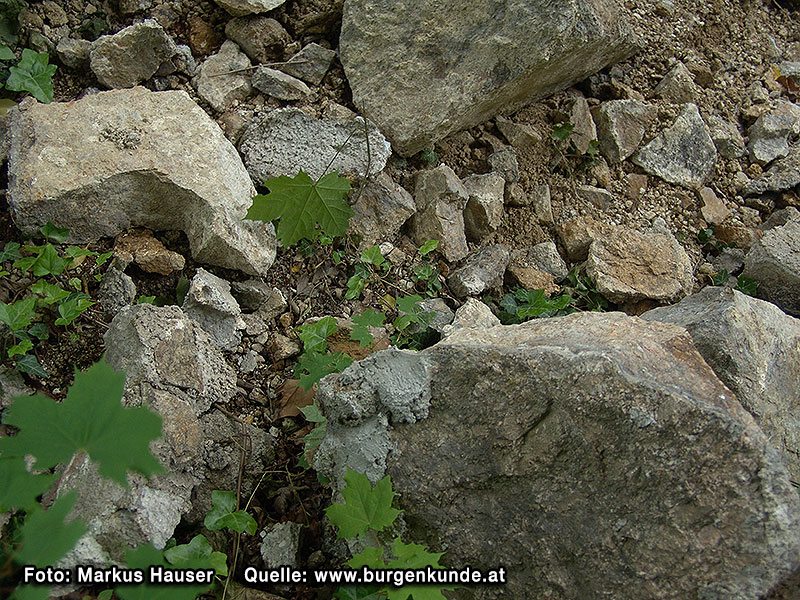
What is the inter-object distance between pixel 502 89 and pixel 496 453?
5.77ft

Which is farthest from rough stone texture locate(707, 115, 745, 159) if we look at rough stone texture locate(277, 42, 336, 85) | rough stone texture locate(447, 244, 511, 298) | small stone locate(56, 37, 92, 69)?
small stone locate(56, 37, 92, 69)

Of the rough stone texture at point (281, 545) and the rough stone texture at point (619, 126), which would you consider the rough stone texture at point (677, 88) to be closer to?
the rough stone texture at point (619, 126)

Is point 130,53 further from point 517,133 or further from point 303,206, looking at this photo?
point 517,133

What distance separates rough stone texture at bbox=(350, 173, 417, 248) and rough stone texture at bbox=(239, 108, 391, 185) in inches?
3.2

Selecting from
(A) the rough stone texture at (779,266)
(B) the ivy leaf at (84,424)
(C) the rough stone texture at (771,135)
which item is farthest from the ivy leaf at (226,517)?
(C) the rough stone texture at (771,135)

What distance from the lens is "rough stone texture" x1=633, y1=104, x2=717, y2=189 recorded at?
11.0 ft

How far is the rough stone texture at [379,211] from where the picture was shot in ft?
9.24

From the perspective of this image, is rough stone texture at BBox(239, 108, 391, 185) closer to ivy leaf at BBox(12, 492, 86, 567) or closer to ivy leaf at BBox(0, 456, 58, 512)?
ivy leaf at BBox(0, 456, 58, 512)

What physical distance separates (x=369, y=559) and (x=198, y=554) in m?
0.55

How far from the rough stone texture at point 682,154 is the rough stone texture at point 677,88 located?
0.12 metres

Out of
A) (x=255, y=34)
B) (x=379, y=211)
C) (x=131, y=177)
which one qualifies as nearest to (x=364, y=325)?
(x=379, y=211)

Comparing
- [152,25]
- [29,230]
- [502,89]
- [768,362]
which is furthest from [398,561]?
[152,25]

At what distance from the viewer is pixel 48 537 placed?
1244 mm

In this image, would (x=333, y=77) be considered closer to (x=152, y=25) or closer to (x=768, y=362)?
(x=152, y=25)
